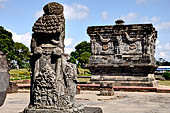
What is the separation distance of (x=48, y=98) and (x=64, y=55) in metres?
1.10

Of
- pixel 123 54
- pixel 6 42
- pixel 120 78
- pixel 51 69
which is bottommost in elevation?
pixel 120 78

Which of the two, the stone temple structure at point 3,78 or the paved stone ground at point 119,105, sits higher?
the stone temple structure at point 3,78

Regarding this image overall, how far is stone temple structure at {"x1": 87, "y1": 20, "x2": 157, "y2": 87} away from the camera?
19.7 m

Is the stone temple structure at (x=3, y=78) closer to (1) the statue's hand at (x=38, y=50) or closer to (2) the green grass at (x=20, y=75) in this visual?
(1) the statue's hand at (x=38, y=50)

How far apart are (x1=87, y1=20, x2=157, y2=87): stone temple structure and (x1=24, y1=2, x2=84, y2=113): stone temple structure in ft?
46.2

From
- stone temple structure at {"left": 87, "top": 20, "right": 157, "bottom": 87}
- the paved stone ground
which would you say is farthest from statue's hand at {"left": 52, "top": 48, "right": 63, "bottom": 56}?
stone temple structure at {"left": 87, "top": 20, "right": 157, "bottom": 87}

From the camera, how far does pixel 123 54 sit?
20406 millimetres

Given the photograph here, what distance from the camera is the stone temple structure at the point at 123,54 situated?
1973 centimetres

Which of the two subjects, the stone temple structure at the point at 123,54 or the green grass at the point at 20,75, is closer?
the stone temple structure at the point at 123,54

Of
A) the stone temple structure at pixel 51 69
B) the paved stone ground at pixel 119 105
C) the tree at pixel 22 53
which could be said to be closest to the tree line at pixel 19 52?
the tree at pixel 22 53

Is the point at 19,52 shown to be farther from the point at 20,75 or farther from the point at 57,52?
the point at 57,52

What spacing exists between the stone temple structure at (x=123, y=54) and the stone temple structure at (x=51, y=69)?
14.1 m

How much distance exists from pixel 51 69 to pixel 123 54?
1487 centimetres

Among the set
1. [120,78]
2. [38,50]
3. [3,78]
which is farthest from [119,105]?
[120,78]
